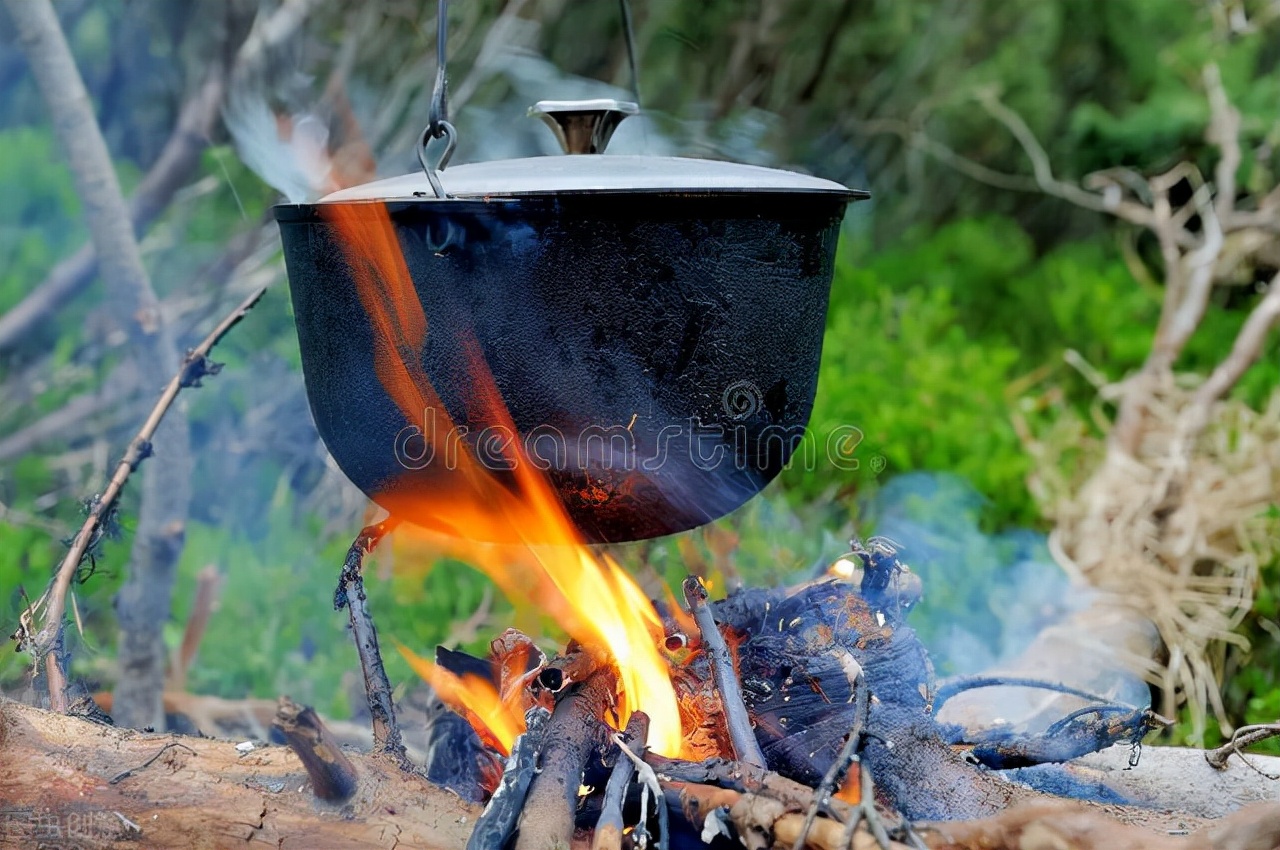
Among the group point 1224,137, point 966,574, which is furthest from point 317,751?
point 1224,137

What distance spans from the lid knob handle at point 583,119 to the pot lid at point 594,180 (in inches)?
3.3

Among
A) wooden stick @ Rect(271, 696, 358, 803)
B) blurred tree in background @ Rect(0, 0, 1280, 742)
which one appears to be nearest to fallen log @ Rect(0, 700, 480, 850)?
wooden stick @ Rect(271, 696, 358, 803)

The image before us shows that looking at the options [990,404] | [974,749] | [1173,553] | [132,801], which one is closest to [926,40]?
[990,404]

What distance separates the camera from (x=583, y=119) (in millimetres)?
1662

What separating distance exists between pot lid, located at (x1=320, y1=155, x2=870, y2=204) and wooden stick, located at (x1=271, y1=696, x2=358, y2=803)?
27.0 inches

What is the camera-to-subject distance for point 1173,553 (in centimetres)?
298

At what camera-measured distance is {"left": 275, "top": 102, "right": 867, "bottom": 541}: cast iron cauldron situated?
1.42m

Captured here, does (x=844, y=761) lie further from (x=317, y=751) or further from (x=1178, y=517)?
(x=1178, y=517)

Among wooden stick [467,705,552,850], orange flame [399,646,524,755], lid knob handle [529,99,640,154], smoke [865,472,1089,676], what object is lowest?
smoke [865,472,1089,676]

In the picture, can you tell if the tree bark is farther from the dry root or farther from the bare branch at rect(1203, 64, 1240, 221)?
the bare branch at rect(1203, 64, 1240, 221)

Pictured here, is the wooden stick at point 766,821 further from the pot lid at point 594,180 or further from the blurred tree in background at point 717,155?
the blurred tree in background at point 717,155

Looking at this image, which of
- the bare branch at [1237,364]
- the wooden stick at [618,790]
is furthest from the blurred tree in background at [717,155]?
the wooden stick at [618,790]

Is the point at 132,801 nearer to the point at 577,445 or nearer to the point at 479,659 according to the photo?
the point at 479,659

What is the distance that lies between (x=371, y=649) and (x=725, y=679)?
617 mm
